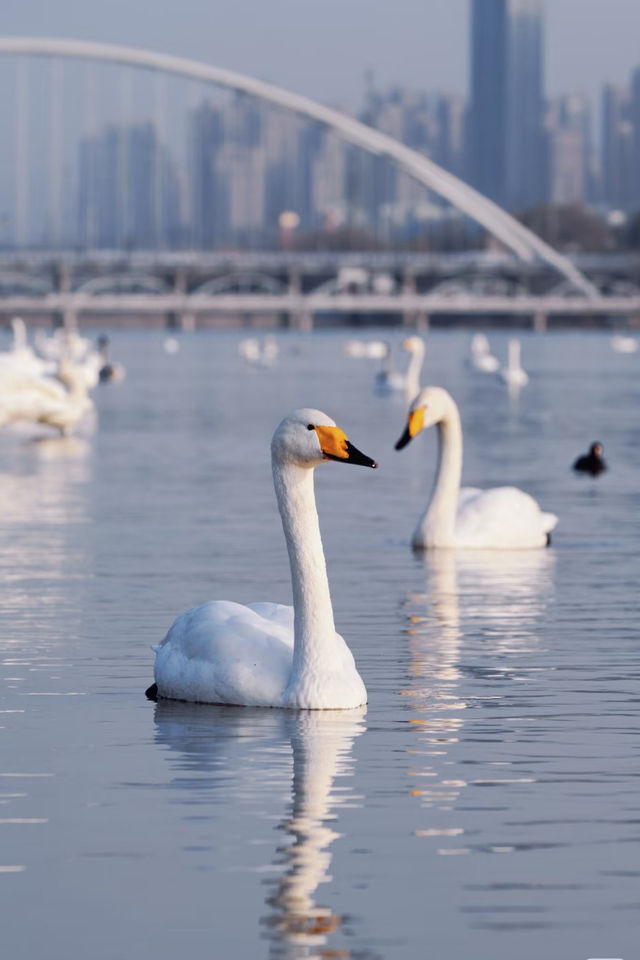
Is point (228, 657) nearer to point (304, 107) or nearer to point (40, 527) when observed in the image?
point (40, 527)

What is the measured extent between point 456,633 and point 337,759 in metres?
4.30

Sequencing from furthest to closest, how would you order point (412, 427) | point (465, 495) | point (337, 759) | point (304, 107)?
point (304, 107), point (465, 495), point (412, 427), point (337, 759)

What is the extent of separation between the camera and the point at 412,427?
1755 centimetres

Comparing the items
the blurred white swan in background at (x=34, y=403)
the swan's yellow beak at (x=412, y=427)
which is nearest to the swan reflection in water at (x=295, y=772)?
the swan's yellow beak at (x=412, y=427)

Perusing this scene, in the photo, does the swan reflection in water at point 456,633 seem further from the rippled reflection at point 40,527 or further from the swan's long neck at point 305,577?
the rippled reflection at point 40,527

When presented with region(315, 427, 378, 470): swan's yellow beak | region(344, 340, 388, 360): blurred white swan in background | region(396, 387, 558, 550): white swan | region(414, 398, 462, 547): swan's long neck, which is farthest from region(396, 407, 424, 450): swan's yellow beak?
region(344, 340, 388, 360): blurred white swan in background

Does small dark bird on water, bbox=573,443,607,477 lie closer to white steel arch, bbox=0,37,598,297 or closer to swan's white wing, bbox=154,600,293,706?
swan's white wing, bbox=154,600,293,706

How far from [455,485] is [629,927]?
11297 mm

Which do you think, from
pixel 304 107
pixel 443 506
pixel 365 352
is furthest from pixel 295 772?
pixel 304 107

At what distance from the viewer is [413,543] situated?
18.8 meters

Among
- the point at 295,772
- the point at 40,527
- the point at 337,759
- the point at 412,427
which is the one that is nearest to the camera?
the point at 295,772

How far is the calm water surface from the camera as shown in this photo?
23.6 ft

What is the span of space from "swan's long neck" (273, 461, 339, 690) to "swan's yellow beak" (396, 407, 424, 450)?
6.38m

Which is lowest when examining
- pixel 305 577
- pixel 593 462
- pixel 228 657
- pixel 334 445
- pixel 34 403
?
pixel 593 462
